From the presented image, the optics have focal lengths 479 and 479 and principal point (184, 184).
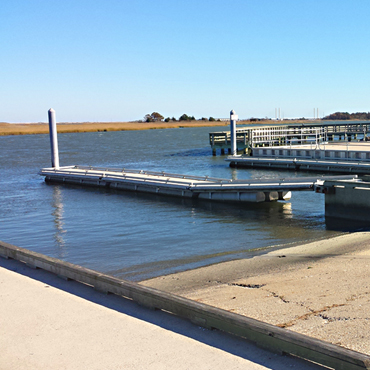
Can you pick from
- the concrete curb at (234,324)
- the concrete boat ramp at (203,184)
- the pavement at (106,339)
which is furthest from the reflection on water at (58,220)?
the pavement at (106,339)

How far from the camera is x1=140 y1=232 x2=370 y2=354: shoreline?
18.8ft

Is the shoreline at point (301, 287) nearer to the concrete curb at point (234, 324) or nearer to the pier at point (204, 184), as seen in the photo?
the concrete curb at point (234, 324)

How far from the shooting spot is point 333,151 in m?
31.1

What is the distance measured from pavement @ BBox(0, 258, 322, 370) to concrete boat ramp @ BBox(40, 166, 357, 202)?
12353 mm

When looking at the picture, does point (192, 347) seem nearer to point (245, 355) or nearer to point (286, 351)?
point (245, 355)

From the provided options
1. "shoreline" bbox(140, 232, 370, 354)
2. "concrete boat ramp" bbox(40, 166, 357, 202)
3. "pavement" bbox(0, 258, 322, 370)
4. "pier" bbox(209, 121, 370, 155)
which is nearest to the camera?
"pavement" bbox(0, 258, 322, 370)

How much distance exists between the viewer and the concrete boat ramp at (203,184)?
1820cm

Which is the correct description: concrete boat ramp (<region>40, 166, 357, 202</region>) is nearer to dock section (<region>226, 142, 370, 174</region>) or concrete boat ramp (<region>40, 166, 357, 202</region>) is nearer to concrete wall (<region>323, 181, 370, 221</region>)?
concrete wall (<region>323, 181, 370, 221</region>)

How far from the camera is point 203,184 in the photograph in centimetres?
2116

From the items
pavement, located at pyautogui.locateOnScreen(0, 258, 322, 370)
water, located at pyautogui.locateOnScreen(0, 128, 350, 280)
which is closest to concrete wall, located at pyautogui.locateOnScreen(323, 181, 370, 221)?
water, located at pyautogui.locateOnScreen(0, 128, 350, 280)

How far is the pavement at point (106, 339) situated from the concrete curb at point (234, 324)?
Result: 0.08 m

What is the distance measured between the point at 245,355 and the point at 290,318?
Result: 6.31ft

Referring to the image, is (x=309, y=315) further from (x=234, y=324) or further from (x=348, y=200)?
(x=348, y=200)

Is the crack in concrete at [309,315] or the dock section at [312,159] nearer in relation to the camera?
the crack in concrete at [309,315]
